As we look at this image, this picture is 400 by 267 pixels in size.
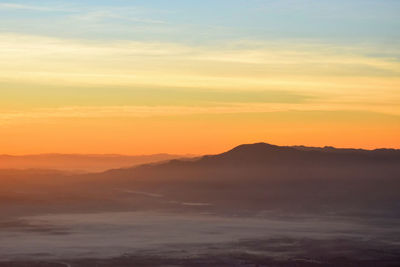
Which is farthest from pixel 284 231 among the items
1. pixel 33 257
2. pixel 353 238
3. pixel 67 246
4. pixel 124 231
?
pixel 33 257

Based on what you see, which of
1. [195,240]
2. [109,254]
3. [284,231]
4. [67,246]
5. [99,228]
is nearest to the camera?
[109,254]

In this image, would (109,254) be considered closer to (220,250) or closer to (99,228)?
(220,250)

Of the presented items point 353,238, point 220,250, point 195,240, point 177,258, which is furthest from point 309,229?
point 177,258

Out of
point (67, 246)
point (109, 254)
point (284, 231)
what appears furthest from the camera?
point (284, 231)

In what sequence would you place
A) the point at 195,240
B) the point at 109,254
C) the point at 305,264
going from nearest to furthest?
1. the point at 305,264
2. the point at 109,254
3. the point at 195,240

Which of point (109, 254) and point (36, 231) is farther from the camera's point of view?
point (36, 231)

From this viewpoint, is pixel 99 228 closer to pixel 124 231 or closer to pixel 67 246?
pixel 124 231

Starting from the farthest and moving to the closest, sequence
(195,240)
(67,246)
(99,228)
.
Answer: (99,228)
(195,240)
(67,246)

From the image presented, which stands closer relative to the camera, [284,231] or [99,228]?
[284,231]
